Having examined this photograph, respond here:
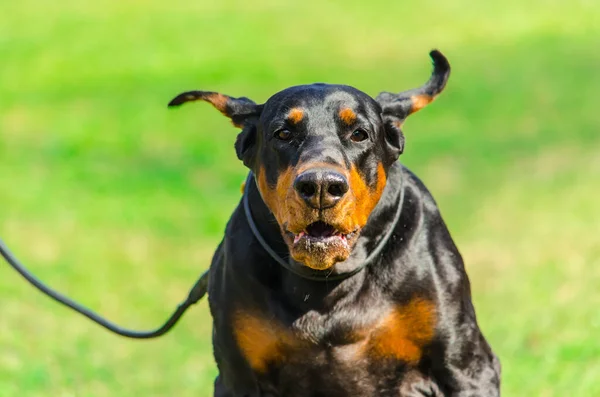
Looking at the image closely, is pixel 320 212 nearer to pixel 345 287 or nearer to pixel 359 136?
pixel 359 136

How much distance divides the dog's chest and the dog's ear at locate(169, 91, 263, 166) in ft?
2.15

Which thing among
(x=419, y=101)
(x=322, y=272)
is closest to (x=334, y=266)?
(x=322, y=272)

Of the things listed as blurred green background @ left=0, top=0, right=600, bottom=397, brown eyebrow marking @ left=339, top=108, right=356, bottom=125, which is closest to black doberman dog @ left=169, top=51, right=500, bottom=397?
brown eyebrow marking @ left=339, top=108, right=356, bottom=125

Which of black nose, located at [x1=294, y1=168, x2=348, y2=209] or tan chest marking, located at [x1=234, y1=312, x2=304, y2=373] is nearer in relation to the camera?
black nose, located at [x1=294, y1=168, x2=348, y2=209]

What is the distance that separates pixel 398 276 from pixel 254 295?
0.55 meters

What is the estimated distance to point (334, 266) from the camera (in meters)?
5.14

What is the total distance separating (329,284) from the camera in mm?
5191

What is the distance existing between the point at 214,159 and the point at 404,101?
13659mm

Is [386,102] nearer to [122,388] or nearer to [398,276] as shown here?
[398,276]

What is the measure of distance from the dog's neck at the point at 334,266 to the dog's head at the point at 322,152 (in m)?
0.13

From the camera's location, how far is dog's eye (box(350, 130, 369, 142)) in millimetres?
4973

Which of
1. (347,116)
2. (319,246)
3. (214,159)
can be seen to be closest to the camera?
(319,246)

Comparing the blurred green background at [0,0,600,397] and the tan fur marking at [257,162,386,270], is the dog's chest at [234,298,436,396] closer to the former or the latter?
the tan fur marking at [257,162,386,270]

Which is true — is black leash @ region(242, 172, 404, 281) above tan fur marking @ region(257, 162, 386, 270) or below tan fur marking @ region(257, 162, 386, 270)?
below
